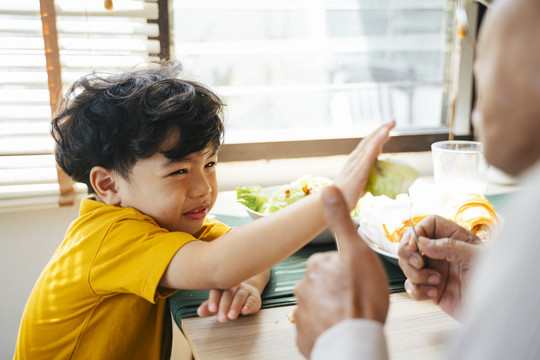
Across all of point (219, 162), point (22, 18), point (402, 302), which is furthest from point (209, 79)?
point (402, 302)

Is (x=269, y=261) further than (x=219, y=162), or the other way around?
(x=219, y=162)

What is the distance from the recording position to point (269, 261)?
0.85 metres

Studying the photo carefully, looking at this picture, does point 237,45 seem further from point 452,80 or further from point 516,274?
point 516,274

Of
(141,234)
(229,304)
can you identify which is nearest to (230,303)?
(229,304)

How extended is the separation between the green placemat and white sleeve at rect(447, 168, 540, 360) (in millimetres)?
600

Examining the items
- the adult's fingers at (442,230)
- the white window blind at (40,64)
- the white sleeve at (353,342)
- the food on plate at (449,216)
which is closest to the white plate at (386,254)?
the food on plate at (449,216)

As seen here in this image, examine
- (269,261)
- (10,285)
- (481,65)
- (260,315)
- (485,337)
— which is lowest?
(10,285)

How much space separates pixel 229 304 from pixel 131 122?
425mm

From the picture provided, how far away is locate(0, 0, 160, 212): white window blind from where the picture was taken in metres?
1.59

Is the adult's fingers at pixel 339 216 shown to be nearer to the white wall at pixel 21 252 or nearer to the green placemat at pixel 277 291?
the green placemat at pixel 277 291

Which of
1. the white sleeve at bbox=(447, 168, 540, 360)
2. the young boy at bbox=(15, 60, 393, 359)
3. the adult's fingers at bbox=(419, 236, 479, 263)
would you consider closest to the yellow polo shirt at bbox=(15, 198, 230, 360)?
the young boy at bbox=(15, 60, 393, 359)

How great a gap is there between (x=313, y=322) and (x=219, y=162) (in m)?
1.36

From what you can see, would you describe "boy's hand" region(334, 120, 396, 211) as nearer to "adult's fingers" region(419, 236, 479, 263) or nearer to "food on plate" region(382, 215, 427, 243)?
"adult's fingers" region(419, 236, 479, 263)

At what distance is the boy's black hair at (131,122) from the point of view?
1.00 metres
